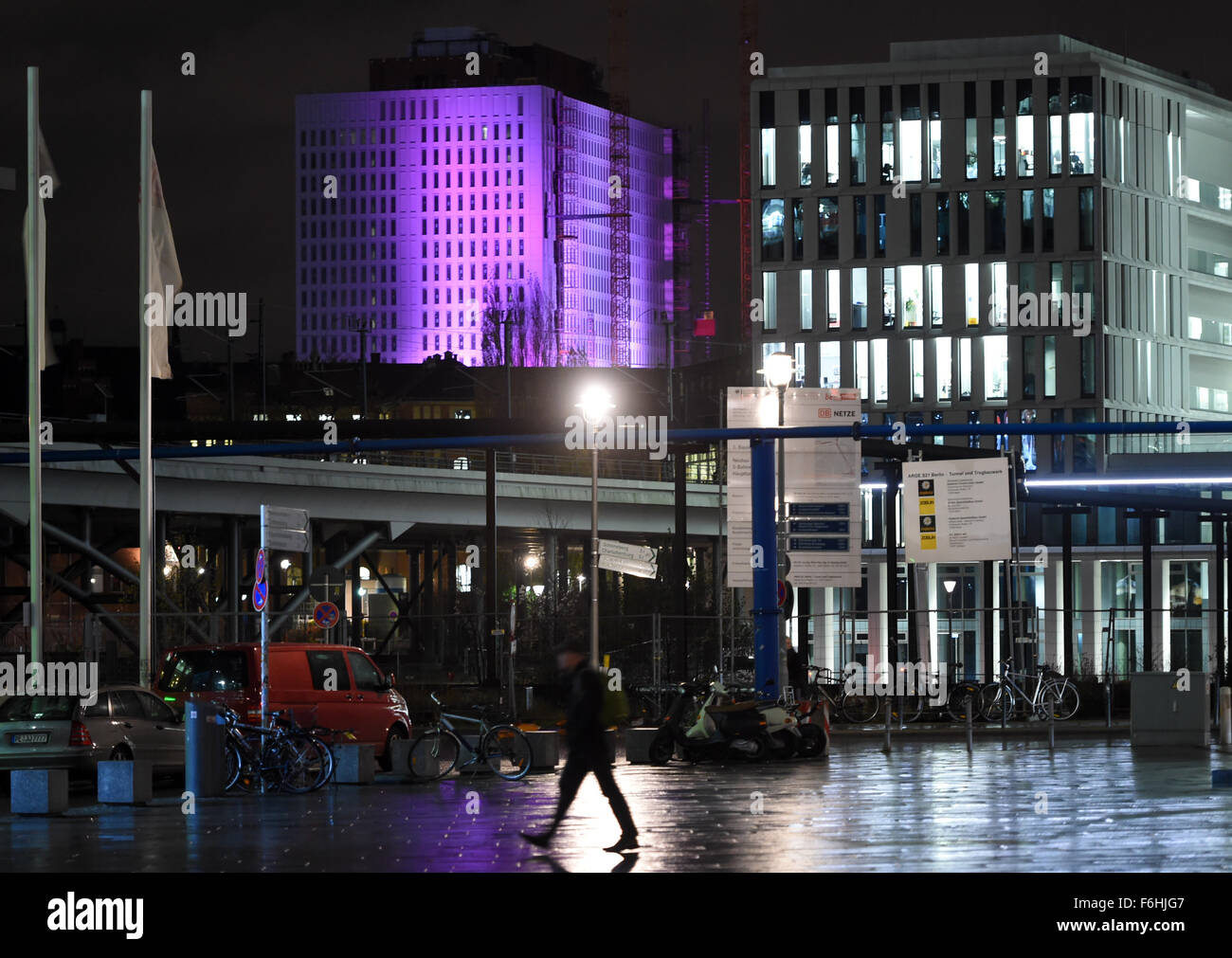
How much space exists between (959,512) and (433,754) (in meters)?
9.40

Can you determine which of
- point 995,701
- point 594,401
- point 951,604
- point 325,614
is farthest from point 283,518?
point 951,604

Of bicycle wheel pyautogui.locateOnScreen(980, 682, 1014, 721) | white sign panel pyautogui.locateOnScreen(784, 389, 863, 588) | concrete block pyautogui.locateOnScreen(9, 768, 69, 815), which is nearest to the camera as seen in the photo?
concrete block pyautogui.locateOnScreen(9, 768, 69, 815)

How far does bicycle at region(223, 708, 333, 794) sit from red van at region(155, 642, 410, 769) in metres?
2.13

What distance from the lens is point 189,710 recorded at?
21812 mm

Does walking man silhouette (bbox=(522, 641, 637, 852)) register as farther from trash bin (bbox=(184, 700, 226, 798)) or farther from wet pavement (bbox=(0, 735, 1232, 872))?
trash bin (bbox=(184, 700, 226, 798))

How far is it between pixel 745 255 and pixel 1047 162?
77543mm

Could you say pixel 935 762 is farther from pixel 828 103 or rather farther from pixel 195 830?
pixel 828 103

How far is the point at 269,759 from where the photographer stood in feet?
75.0

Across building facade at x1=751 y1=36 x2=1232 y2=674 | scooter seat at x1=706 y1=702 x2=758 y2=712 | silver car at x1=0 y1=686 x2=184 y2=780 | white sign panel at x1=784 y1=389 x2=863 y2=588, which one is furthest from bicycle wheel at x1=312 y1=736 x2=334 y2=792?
building facade at x1=751 y1=36 x2=1232 y2=674

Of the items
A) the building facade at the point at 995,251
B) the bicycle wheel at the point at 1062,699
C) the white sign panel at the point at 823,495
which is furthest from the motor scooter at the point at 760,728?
the building facade at the point at 995,251

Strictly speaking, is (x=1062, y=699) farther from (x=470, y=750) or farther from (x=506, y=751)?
(x=470, y=750)

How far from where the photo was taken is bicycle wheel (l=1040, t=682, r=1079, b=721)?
3625 cm

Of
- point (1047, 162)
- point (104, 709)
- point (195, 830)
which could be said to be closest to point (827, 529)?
point (104, 709)

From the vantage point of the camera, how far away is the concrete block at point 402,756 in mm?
24625
